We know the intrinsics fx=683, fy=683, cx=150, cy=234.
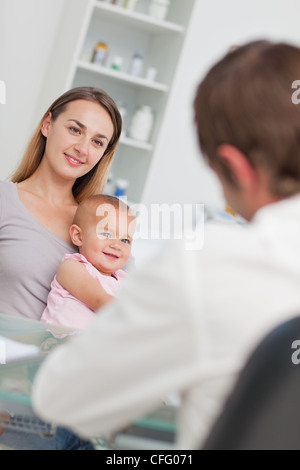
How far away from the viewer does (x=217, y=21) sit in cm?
369

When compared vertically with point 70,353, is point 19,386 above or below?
below

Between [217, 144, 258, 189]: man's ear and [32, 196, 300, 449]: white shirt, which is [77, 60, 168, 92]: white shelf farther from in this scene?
[32, 196, 300, 449]: white shirt

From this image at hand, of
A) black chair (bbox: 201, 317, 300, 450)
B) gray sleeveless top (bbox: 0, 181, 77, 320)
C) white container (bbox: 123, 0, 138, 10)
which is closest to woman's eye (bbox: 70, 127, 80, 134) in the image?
gray sleeveless top (bbox: 0, 181, 77, 320)

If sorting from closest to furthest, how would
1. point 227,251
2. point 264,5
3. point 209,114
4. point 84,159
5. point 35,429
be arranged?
point 227,251 < point 209,114 < point 35,429 < point 84,159 < point 264,5

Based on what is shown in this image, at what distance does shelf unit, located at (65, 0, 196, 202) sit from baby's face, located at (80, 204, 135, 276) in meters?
1.74

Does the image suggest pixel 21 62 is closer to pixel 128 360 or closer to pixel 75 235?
pixel 75 235

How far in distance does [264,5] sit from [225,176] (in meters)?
3.28

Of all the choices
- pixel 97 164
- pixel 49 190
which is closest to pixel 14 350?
pixel 49 190

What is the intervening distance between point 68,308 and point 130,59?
2465 millimetres

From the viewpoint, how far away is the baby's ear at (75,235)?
1.83 metres

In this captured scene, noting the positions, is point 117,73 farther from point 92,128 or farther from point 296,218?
point 296,218

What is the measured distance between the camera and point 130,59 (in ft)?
12.6
